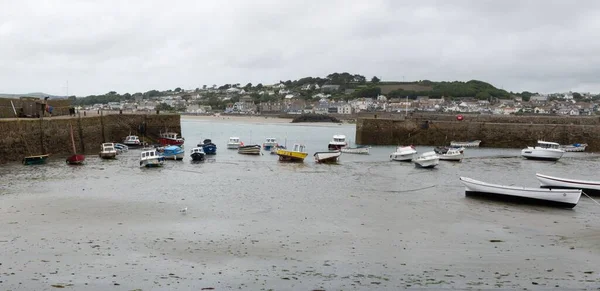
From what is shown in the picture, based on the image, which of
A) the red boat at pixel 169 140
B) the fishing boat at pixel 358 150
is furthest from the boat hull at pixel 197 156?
the fishing boat at pixel 358 150

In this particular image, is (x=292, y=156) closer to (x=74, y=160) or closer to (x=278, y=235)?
(x=74, y=160)

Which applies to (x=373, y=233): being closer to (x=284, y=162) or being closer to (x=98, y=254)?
(x=98, y=254)

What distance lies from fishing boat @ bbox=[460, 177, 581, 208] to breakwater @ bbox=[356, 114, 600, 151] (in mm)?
37668

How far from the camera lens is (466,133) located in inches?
2643

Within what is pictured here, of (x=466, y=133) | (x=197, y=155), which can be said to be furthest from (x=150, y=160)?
(x=466, y=133)

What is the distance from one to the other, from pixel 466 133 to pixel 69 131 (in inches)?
1817

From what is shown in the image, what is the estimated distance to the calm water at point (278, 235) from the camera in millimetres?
14250

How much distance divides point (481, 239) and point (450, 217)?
4054 millimetres

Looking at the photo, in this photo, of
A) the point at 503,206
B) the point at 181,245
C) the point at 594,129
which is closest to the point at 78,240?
the point at 181,245

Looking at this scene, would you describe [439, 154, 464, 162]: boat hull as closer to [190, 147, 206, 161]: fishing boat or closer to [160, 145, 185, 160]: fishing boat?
[190, 147, 206, 161]: fishing boat

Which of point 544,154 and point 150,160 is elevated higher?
point 150,160

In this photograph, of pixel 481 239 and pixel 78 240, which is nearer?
pixel 78 240

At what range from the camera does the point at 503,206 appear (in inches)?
1023

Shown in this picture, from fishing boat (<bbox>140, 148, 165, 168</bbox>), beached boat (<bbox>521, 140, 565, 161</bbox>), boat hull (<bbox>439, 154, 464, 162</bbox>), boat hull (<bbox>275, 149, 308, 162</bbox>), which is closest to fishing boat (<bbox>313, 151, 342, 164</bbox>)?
boat hull (<bbox>275, 149, 308, 162</bbox>)
